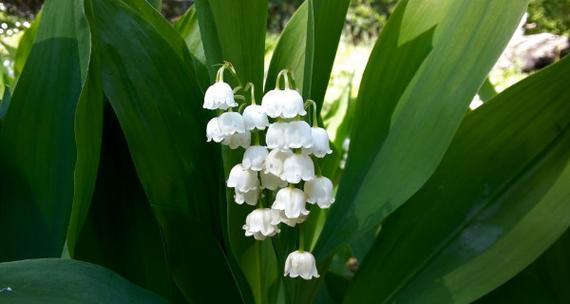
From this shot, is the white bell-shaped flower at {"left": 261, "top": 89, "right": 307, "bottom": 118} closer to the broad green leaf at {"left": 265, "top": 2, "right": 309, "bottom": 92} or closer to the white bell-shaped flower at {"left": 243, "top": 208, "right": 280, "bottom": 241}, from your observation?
the white bell-shaped flower at {"left": 243, "top": 208, "right": 280, "bottom": 241}

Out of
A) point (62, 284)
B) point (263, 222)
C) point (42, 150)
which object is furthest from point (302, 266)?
point (42, 150)

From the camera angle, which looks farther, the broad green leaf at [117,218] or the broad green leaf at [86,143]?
the broad green leaf at [117,218]

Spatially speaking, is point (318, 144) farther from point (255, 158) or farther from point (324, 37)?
point (324, 37)

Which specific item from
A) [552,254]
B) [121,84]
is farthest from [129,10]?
[552,254]

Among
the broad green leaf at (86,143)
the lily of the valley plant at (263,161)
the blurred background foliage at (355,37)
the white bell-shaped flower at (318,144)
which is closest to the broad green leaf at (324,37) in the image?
the lily of the valley plant at (263,161)

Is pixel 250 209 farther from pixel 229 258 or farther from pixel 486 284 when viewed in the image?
pixel 486 284

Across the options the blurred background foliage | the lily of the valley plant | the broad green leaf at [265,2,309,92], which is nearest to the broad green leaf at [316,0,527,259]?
the lily of the valley plant

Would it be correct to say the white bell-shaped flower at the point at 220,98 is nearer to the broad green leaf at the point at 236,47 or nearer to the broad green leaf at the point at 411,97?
the broad green leaf at the point at 236,47
